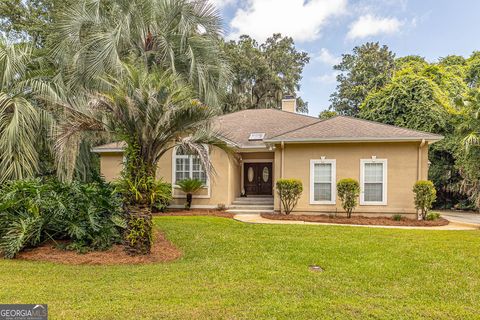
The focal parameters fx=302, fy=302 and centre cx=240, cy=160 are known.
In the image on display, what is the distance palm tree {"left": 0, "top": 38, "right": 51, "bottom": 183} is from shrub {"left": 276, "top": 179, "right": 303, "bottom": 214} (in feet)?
26.3

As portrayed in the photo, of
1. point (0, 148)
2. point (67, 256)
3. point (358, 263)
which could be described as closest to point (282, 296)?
point (358, 263)

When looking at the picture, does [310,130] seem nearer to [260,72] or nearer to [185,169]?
[185,169]

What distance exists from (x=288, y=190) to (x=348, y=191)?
220cm

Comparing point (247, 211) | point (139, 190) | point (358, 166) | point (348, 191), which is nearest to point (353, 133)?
point (358, 166)

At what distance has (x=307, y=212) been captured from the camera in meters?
12.2

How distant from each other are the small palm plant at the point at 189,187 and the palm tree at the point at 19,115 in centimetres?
579

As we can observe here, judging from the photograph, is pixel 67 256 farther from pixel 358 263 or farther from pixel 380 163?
pixel 380 163

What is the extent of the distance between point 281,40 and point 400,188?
27460 millimetres

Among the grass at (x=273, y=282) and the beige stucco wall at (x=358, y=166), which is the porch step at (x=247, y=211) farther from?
the grass at (x=273, y=282)

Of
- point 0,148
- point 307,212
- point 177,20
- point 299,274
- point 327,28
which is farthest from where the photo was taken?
point 327,28

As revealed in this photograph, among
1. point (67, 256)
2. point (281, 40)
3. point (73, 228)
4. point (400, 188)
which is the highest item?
point (281, 40)

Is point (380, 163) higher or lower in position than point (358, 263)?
higher

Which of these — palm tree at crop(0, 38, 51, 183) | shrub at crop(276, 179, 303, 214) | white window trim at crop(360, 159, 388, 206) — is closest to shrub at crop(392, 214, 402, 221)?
white window trim at crop(360, 159, 388, 206)

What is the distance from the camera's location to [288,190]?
11.6 m
